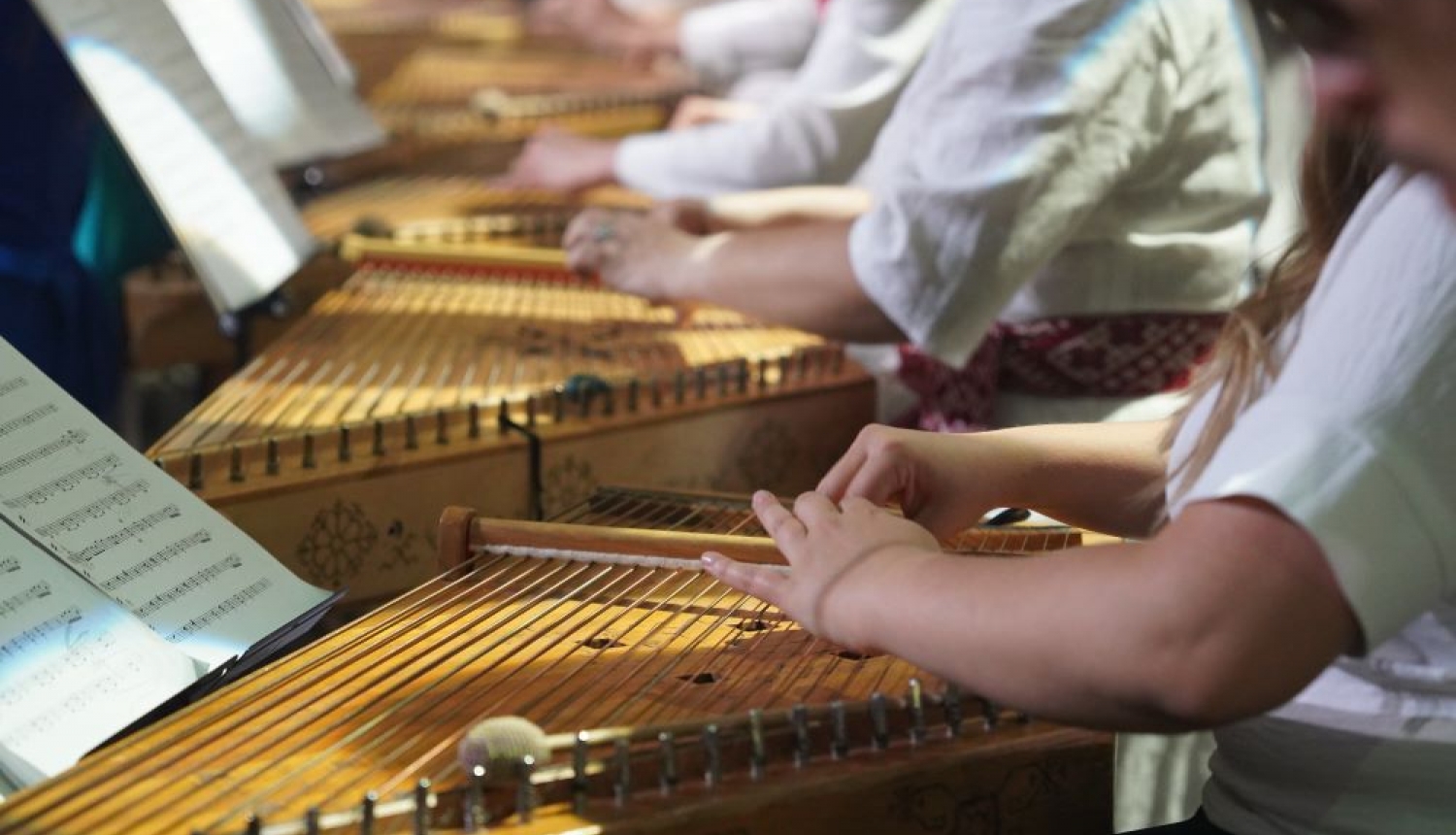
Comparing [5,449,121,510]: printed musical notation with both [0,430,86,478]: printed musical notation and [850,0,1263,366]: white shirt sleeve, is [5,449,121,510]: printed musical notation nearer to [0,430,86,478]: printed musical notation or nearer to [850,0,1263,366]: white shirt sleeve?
[0,430,86,478]: printed musical notation

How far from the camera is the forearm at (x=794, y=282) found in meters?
2.40

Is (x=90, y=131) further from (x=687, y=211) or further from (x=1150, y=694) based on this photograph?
(x=1150, y=694)

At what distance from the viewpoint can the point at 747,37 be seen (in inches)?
172

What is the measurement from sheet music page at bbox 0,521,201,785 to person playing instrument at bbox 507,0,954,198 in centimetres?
212

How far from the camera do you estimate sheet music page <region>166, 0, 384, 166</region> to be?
3.29 metres

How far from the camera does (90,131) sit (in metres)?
3.00

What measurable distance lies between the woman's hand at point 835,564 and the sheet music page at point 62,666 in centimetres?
47

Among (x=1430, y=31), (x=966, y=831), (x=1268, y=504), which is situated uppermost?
(x=1430, y=31)

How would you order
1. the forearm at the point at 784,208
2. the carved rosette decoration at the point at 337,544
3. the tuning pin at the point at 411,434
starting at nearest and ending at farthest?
the carved rosette decoration at the point at 337,544 → the tuning pin at the point at 411,434 → the forearm at the point at 784,208

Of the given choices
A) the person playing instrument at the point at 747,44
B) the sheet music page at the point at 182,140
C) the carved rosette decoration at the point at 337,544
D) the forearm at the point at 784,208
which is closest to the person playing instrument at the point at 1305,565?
the carved rosette decoration at the point at 337,544

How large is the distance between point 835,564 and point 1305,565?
0.39m

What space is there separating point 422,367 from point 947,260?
73cm

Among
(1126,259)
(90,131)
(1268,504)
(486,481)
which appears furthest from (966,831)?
(90,131)

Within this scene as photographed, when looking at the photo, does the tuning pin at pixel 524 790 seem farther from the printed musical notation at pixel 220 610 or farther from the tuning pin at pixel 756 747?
the printed musical notation at pixel 220 610
